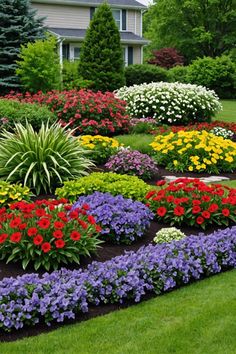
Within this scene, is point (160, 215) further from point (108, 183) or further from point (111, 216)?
point (108, 183)

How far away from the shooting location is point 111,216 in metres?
6.03

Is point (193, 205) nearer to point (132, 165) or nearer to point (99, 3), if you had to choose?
point (132, 165)

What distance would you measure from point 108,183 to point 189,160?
136 inches

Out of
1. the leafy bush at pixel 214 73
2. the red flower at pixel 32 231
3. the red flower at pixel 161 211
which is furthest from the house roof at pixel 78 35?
the red flower at pixel 32 231

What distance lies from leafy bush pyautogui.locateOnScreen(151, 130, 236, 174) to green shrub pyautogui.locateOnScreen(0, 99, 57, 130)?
8.33ft

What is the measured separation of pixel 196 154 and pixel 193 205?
14.4 feet

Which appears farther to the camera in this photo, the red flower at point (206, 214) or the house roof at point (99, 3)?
the house roof at point (99, 3)

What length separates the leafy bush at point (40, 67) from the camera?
1752cm

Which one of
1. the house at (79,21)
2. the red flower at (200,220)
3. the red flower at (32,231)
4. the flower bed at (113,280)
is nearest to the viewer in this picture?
the flower bed at (113,280)

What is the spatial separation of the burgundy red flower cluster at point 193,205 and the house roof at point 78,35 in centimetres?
2414

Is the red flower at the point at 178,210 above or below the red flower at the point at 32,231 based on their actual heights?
below

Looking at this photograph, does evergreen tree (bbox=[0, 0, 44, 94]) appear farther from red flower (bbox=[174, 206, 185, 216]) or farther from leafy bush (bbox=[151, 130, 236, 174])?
red flower (bbox=[174, 206, 185, 216])

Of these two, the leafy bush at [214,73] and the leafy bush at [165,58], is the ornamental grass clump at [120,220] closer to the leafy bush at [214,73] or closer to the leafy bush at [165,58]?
the leafy bush at [214,73]

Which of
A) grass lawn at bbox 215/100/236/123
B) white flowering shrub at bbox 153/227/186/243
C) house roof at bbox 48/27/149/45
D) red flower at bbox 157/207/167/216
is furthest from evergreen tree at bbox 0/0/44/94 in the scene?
white flowering shrub at bbox 153/227/186/243
